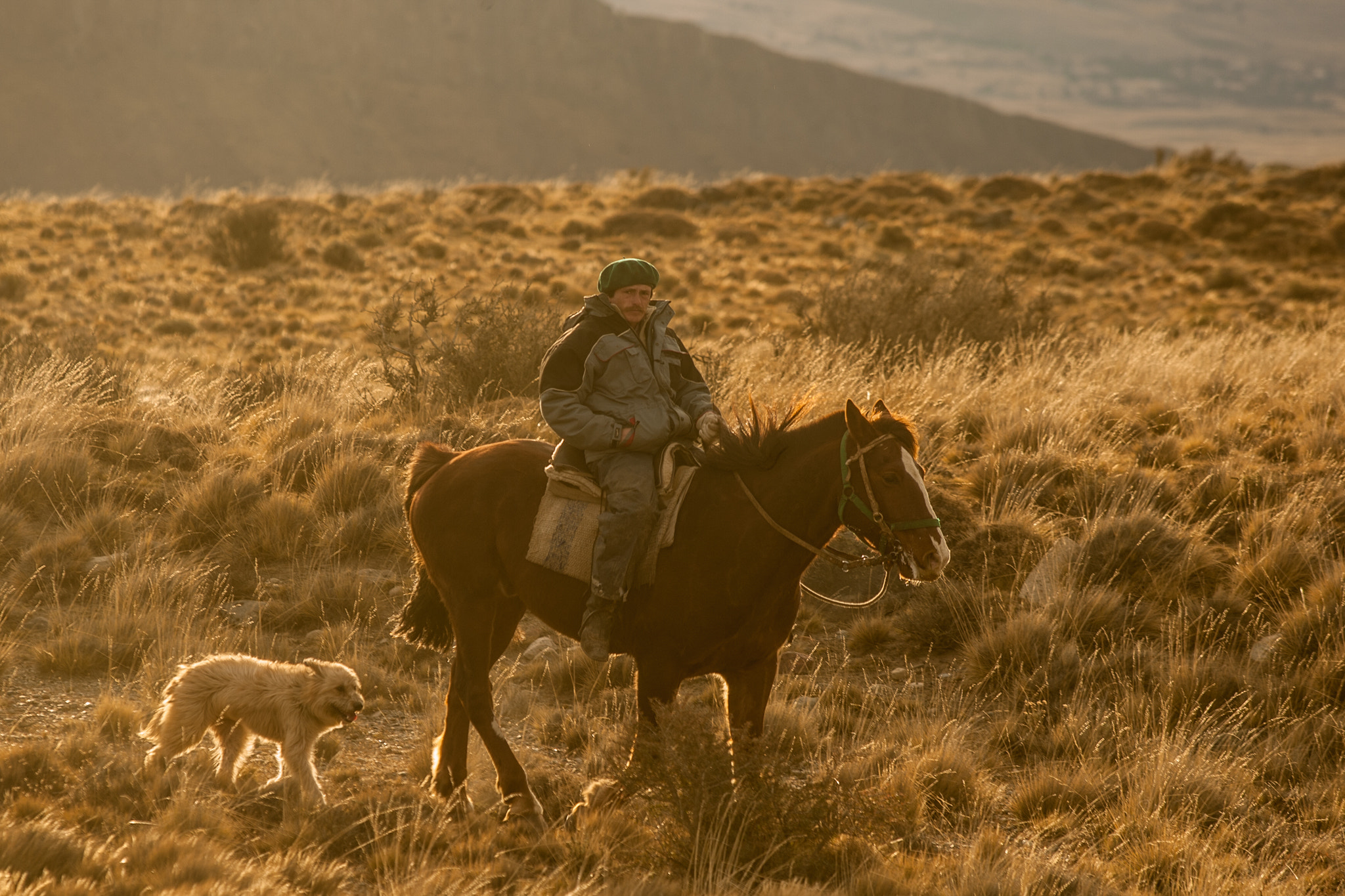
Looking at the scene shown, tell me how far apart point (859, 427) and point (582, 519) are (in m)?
1.33

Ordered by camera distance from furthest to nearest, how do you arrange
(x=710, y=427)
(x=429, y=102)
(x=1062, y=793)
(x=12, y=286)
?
1. (x=429, y=102)
2. (x=12, y=286)
3. (x=1062, y=793)
4. (x=710, y=427)

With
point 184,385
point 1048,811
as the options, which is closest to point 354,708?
point 1048,811

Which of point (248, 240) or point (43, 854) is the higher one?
point (248, 240)

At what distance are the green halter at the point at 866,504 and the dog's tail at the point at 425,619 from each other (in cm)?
234

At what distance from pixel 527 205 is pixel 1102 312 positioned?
16155mm

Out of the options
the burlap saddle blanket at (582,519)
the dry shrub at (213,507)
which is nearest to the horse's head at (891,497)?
the burlap saddle blanket at (582,519)

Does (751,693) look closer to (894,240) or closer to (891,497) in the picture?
(891,497)

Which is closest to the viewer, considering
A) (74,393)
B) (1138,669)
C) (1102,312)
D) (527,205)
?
(1138,669)

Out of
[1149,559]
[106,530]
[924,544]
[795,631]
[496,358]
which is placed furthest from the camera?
[496,358]

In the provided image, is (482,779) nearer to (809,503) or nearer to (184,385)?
(809,503)

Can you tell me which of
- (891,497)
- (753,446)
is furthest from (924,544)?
(753,446)

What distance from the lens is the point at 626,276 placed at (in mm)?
4684

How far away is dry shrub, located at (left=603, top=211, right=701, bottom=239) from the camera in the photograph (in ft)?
84.3

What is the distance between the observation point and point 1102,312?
19.1 metres
